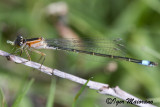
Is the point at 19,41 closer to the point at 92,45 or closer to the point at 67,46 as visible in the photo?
the point at 67,46

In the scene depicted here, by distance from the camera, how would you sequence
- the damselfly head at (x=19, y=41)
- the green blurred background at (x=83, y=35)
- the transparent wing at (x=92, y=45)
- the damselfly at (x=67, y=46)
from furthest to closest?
1. the green blurred background at (x=83, y=35)
2. the transparent wing at (x=92, y=45)
3. the damselfly at (x=67, y=46)
4. the damselfly head at (x=19, y=41)

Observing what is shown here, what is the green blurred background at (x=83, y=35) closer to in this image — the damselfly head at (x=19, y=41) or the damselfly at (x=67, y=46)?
the damselfly at (x=67, y=46)

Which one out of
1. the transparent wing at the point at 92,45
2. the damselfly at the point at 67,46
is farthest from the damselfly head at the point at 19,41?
the transparent wing at the point at 92,45

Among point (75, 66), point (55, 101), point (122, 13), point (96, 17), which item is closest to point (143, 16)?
point (122, 13)

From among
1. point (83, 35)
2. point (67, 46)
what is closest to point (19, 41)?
point (67, 46)

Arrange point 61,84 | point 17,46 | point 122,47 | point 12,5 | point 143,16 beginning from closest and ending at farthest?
1. point 17,46
2. point 122,47
3. point 61,84
4. point 143,16
5. point 12,5

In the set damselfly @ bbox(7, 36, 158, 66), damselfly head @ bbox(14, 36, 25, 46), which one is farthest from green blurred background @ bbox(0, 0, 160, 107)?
damselfly head @ bbox(14, 36, 25, 46)

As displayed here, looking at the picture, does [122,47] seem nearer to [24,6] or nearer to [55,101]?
[55,101]

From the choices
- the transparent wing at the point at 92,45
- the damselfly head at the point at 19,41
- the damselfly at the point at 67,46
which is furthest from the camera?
the transparent wing at the point at 92,45
